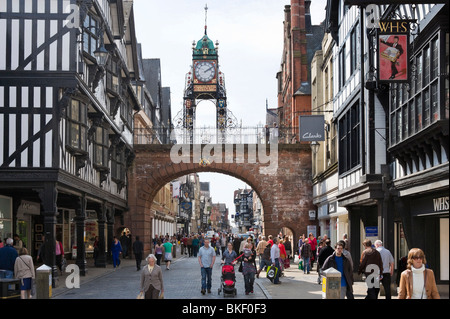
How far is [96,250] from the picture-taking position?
104ft

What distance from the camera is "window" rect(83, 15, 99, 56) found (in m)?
23.9

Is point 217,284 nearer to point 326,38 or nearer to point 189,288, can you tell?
point 189,288

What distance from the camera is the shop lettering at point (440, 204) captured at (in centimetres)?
1371

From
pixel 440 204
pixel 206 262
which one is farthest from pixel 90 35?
pixel 440 204

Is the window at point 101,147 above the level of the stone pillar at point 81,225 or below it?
above

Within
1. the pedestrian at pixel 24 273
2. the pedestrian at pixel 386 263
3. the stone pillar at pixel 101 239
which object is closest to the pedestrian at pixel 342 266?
the pedestrian at pixel 386 263

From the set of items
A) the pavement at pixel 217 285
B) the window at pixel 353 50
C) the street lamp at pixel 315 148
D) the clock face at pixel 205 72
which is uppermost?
the clock face at pixel 205 72

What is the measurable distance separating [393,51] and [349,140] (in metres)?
7.14

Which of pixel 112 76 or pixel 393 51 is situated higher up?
pixel 112 76

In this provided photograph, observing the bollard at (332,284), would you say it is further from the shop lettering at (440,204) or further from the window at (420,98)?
the window at (420,98)

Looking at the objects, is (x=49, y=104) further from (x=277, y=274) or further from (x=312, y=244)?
(x=312, y=244)

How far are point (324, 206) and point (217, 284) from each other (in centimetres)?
1292

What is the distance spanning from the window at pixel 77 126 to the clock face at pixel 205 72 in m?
20.6

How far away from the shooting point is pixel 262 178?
38625 millimetres
